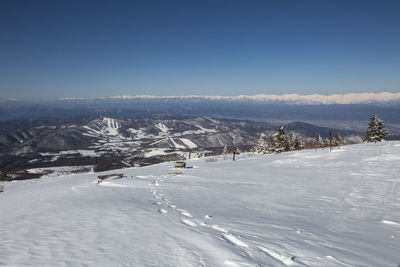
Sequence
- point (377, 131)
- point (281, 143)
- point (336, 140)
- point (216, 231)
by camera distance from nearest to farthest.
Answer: point (216, 231)
point (377, 131)
point (336, 140)
point (281, 143)

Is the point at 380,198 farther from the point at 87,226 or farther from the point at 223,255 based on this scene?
the point at 87,226

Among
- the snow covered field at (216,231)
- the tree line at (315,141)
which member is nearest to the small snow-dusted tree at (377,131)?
the tree line at (315,141)

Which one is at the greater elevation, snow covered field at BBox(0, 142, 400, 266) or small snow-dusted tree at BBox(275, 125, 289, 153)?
snow covered field at BBox(0, 142, 400, 266)

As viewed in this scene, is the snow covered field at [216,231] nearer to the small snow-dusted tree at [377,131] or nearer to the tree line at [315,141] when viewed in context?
the tree line at [315,141]

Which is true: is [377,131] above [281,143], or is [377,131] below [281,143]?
above

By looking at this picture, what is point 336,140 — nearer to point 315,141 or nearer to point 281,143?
point 315,141

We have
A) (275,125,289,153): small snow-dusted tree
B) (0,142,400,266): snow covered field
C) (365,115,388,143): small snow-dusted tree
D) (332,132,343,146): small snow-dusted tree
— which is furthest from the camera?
(275,125,289,153): small snow-dusted tree

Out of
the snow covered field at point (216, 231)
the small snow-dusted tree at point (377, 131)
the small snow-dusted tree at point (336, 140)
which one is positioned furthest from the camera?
the small snow-dusted tree at point (377, 131)

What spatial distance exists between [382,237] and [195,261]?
6562mm

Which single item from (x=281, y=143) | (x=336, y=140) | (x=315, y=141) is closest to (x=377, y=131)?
(x=336, y=140)

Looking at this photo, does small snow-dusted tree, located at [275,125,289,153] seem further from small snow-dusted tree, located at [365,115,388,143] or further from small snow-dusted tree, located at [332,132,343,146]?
small snow-dusted tree, located at [365,115,388,143]

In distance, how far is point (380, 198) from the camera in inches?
465

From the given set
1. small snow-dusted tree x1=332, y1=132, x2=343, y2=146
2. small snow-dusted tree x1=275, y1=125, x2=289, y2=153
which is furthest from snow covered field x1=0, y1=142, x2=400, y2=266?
small snow-dusted tree x1=275, y1=125, x2=289, y2=153

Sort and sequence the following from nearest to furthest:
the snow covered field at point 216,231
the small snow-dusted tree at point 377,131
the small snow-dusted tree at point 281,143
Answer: the snow covered field at point 216,231 → the small snow-dusted tree at point 377,131 → the small snow-dusted tree at point 281,143
